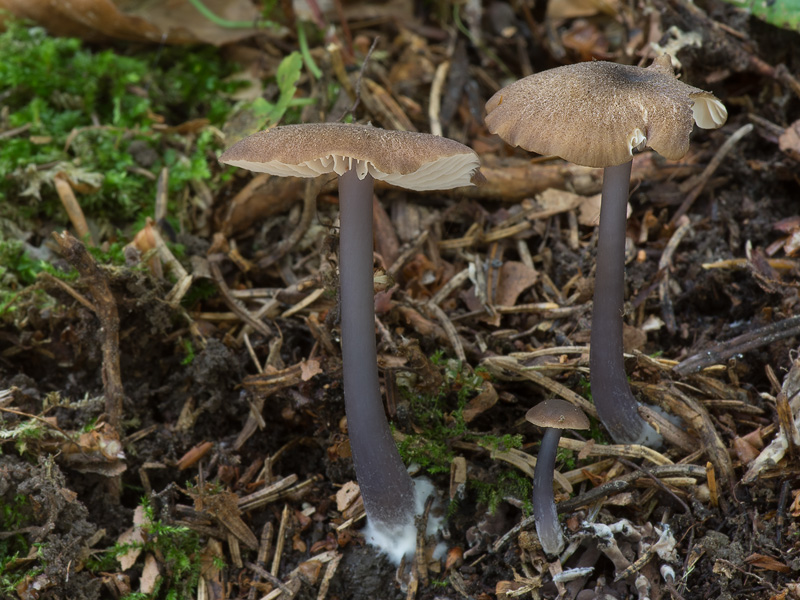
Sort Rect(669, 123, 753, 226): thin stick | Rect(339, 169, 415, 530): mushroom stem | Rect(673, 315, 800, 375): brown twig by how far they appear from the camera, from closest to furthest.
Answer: Rect(339, 169, 415, 530): mushroom stem < Rect(673, 315, 800, 375): brown twig < Rect(669, 123, 753, 226): thin stick

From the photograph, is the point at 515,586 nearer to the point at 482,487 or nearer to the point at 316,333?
the point at 482,487

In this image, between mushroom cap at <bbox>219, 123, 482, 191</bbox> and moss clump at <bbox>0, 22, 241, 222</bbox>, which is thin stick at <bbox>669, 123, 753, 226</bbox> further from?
moss clump at <bbox>0, 22, 241, 222</bbox>

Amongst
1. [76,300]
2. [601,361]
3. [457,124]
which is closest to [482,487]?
[601,361]

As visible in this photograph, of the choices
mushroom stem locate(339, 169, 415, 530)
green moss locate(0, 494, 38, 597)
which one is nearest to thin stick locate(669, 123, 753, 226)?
mushroom stem locate(339, 169, 415, 530)

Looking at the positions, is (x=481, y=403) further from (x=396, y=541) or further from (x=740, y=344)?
(x=740, y=344)

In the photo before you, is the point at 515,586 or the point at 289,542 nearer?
the point at 515,586

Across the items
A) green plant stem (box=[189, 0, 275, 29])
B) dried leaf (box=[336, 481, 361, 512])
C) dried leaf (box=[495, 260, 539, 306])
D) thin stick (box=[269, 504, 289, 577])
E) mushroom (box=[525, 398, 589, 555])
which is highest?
green plant stem (box=[189, 0, 275, 29])

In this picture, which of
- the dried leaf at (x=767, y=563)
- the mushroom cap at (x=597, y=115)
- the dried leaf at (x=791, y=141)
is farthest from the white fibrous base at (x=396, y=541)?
the dried leaf at (x=791, y=141)
